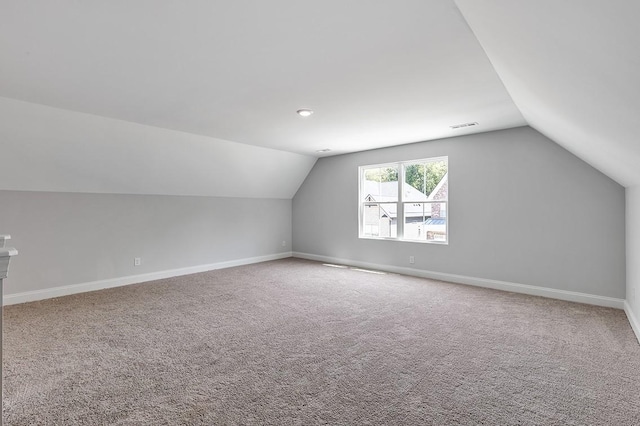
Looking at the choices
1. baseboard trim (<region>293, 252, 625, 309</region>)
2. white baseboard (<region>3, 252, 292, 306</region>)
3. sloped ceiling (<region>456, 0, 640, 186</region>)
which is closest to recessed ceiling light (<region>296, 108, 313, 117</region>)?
sloped ceiling (<region>456, 0, 640, 186</region>)

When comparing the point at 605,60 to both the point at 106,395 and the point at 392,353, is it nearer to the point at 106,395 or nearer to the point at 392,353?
the point at 392,353

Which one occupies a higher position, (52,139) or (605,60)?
(52,139)

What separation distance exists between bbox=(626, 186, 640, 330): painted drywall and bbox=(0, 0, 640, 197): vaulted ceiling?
1.20 ft

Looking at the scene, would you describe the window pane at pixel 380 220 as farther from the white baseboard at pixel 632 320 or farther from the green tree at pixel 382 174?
the white baseboard at pixel 632 320

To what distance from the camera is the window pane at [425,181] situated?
538 cm

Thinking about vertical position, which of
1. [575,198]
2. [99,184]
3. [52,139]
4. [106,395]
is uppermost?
[52,139]

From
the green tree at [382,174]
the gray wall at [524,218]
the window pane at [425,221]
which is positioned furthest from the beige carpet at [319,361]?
the green tree at [382,174]

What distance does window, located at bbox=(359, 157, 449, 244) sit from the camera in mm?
5418

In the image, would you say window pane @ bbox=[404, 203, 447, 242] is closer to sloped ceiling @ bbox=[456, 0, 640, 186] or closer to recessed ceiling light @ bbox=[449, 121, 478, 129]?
recessed ceiling light @ bbox=[449, 121, 478, 129]

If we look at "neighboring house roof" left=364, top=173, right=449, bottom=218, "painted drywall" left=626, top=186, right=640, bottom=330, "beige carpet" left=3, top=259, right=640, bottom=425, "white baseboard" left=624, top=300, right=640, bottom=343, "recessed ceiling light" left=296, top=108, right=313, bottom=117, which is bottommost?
"beige carpet" left=3, top=259, right=640, bottom=425

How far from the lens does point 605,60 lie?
4.32 ft

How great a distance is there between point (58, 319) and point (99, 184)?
6.57 feet

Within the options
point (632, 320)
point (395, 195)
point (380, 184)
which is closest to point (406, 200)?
point (395, 195)

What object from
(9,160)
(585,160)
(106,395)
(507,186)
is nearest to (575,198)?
(585,160)
